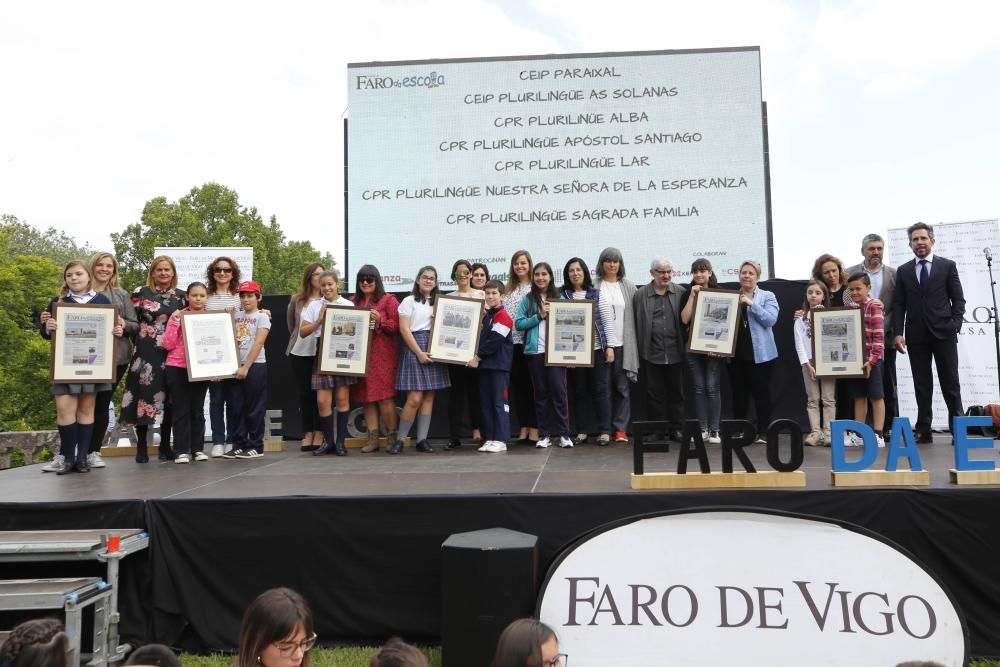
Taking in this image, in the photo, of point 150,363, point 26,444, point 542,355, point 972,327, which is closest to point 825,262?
point 542,355

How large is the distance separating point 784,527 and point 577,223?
6.09 metres

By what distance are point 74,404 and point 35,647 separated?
12.5 feet

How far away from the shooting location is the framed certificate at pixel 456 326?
5844 millimetres

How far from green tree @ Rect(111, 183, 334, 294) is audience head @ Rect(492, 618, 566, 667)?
31703mm

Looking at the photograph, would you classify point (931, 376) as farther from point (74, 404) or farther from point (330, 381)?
point (74, 404)

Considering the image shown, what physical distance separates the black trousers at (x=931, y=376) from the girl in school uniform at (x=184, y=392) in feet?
18.4

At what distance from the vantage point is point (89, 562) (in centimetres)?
378

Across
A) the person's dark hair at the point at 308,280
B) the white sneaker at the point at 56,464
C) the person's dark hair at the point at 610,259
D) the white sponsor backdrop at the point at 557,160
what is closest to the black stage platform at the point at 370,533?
the white sneaker at the point at 56,464

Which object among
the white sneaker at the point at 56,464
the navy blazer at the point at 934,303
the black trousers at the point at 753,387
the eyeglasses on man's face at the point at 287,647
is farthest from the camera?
the black trousers at the point at 753,387

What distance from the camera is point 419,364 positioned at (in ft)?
19.4

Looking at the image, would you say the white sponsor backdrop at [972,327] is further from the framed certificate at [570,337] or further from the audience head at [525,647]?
the audience head at [525,647]

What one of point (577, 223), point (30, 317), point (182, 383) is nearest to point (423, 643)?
point (182, 383)

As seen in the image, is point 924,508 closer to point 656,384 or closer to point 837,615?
point 837,615

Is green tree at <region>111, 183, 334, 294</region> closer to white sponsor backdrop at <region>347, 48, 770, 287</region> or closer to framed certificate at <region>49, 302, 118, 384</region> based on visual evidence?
white sponsor backdrop at <region>347, 48, 770, 287</region>
